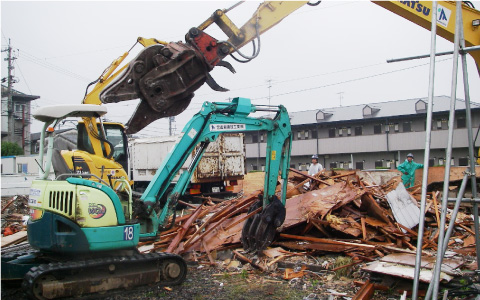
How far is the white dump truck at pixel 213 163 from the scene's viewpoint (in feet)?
56.5

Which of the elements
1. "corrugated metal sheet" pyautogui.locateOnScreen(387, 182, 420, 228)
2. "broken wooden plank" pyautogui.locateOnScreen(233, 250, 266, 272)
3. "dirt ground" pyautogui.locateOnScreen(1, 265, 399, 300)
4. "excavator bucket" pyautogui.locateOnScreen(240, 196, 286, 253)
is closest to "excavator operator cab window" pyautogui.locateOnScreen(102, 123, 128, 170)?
"excavator bucket" pyautogui.locateOnScreen(240, 196, 286, 253)

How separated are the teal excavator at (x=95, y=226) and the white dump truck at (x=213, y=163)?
9.70m

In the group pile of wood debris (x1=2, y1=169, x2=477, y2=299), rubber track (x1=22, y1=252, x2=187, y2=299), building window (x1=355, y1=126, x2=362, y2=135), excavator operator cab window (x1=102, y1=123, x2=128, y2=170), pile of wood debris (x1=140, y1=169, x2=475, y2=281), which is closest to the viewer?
rubber track (x1=22, y1=252, x2=187, y2=299)

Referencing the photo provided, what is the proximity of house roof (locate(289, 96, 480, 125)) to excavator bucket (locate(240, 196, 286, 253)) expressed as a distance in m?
30.3

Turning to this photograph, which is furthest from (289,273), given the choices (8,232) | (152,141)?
(152,141)

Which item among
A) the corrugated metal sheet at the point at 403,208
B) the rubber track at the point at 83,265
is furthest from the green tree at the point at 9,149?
the corrugated metal sheet at the point at 403,208

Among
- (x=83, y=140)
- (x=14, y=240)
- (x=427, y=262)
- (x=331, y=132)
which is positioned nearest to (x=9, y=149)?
(x=331, y=132)

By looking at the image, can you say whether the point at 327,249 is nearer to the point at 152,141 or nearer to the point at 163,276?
the point at 163,276

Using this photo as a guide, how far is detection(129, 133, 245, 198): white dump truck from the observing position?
56.5ft

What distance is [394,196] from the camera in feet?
28.5

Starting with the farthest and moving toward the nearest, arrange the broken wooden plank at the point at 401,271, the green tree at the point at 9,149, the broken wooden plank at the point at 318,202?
the green tree at the point at 9,149
the broken wooden plank at the point at 318,202
the broken wooden plank at the point at 401,271

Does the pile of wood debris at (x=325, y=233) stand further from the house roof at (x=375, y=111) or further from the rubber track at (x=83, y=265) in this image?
the house roof at (x=375, y=111)

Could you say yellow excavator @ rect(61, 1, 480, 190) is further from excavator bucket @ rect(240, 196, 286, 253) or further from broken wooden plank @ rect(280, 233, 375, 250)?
broken wooden plank @ rect(280, 233, 375, 250)

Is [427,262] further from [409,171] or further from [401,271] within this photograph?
[409,171]
